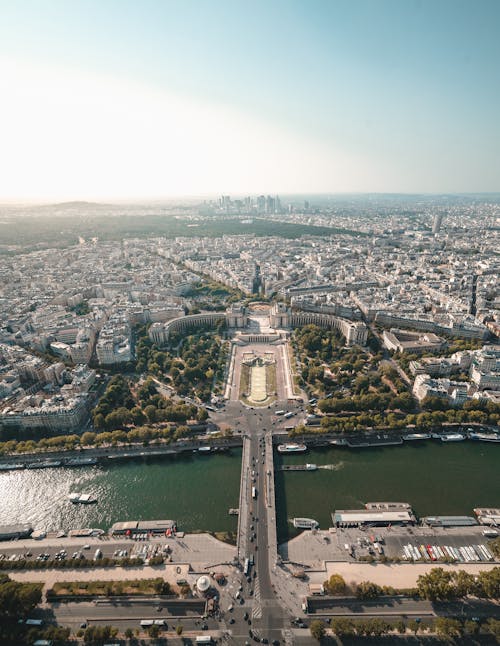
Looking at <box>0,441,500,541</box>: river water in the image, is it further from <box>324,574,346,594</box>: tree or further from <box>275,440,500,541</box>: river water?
<box>324,574,346,594</box>: tree

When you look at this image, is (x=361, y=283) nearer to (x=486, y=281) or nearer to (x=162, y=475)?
(x=486, y=281)

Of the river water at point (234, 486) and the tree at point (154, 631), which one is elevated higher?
the tree at point (154, 631)

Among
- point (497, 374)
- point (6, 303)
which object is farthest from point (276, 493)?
point (6, 303)

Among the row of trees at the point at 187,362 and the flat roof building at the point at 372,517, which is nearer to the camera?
the flat roof building at the point at 372,517

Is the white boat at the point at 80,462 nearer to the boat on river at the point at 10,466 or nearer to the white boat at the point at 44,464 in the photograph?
the white boat at the point at 44,464

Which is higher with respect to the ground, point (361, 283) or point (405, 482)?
point (361, 283)

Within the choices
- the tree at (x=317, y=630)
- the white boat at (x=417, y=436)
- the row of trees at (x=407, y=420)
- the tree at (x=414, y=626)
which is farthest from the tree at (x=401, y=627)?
the white boat at (x=417, y=436)
